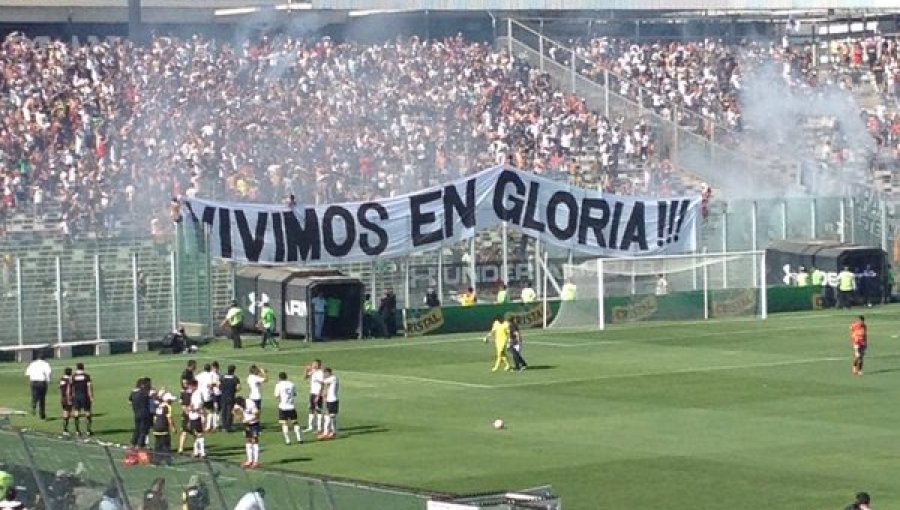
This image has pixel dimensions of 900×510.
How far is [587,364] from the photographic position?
5497 cm

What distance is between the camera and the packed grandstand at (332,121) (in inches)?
2756

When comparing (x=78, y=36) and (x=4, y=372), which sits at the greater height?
(x=78, y=36)

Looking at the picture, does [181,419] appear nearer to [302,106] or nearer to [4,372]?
[4,372]

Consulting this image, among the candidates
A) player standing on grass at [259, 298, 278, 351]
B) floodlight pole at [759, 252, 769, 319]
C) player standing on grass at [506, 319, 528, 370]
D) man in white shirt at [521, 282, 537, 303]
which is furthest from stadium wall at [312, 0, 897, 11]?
player standing on grass at [506, 319, 528, 370]

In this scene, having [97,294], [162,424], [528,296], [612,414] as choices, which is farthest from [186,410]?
[528,296]

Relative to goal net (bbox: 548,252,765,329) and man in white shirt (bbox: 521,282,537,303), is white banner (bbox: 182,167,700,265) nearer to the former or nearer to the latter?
goal net (bbox: 548,252,765,329)

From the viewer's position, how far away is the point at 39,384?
46.3m

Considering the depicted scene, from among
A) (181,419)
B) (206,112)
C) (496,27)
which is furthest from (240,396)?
(496,27)

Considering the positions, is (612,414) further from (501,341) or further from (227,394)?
(501,341)

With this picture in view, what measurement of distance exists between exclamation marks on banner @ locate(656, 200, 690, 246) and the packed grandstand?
8797mm

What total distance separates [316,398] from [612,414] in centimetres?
611

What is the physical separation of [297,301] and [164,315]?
3584mm

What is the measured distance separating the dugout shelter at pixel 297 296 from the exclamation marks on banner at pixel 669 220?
11.4 metres

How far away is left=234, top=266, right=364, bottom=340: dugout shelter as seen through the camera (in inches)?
2402
